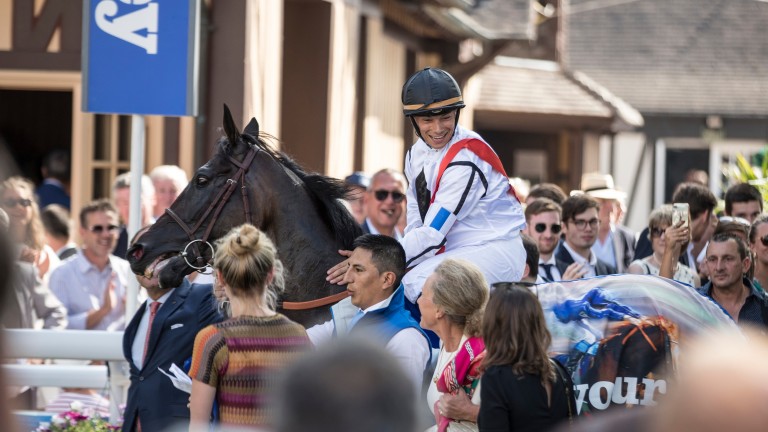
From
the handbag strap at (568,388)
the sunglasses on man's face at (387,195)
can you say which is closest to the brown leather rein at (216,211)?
the handbag strap at (568,388)

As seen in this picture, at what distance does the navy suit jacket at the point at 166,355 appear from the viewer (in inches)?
255

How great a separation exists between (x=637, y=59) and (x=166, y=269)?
95.9ft

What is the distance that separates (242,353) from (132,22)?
3.25m

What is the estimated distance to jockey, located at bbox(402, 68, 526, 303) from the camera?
6.03m

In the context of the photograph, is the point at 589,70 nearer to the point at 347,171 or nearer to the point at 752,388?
the point at 347,171

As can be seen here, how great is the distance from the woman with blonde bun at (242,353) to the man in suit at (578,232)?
4.38 m

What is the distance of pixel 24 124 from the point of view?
14.8 m

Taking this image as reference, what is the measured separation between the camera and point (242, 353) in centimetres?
471

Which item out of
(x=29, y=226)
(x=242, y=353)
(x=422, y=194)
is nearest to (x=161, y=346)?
(x=422, y=194)

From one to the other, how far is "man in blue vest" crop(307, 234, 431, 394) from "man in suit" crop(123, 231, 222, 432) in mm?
811

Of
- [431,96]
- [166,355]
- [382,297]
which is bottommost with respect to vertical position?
[166,355]

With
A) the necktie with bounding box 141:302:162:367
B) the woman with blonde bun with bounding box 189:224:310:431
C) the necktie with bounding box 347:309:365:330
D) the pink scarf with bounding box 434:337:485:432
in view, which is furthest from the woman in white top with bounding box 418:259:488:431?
the necktie with bounding box 141:302:162:367

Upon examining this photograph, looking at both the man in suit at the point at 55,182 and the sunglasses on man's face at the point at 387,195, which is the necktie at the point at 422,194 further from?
the man in suit at the point at 55,182

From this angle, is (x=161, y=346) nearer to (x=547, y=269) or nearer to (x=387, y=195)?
(x=387, y=195)
